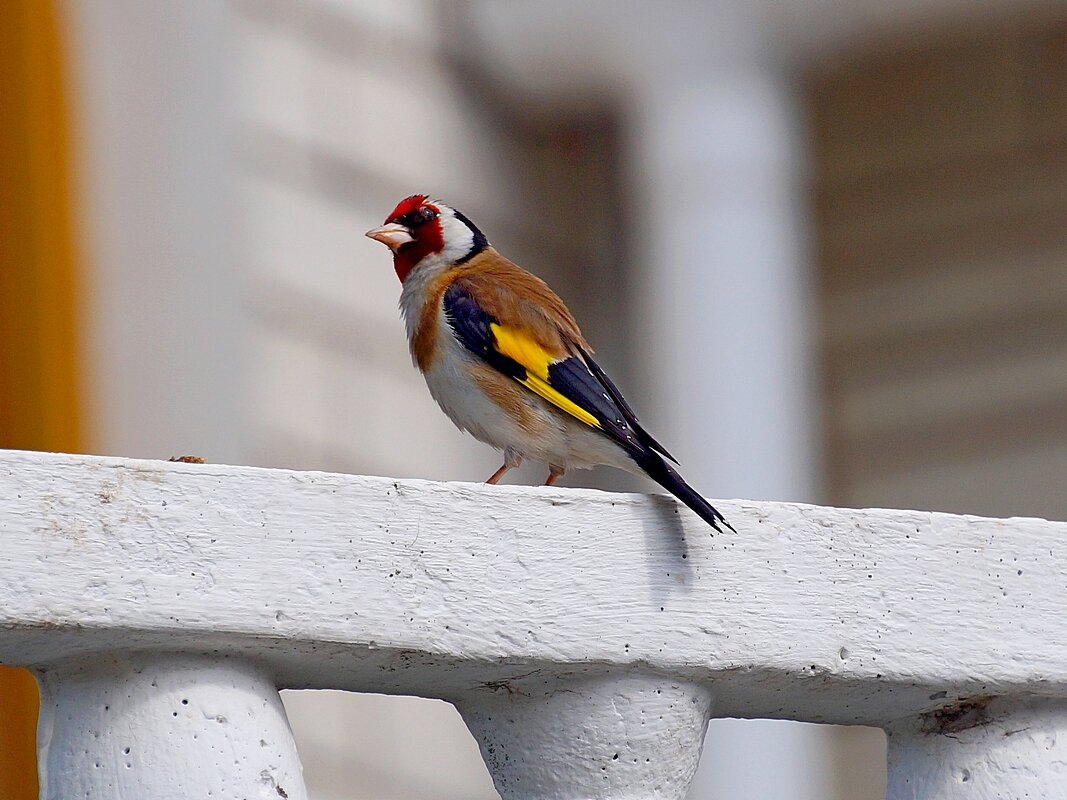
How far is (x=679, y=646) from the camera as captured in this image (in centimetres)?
168

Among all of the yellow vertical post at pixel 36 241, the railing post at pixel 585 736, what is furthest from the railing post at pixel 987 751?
the yellow vertical post at pixel 36 241

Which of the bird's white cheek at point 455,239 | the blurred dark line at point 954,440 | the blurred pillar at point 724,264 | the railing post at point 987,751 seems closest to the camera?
the railing post at point 987,751

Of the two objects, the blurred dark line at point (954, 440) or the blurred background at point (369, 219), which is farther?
the blurred dark line at point (954, 440)

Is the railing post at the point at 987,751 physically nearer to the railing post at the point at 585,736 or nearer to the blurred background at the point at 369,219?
the railing post at the point at 585,736

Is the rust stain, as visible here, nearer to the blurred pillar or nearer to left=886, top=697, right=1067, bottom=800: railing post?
left=886, top=697, right=1067, bottom=800: railing post

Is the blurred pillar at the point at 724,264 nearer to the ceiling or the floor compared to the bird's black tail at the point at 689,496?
nearer to the ceiling

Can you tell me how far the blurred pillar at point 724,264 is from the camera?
4.68m

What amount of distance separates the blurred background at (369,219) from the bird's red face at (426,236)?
1288 mm

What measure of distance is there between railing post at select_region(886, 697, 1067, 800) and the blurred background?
2.60 m

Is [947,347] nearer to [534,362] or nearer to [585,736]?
[534,362]

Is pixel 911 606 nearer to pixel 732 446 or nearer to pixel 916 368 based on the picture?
pixel 732 446

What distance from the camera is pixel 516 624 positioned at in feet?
5.27

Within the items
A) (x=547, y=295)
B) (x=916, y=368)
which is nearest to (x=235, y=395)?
(x=547, y=295)

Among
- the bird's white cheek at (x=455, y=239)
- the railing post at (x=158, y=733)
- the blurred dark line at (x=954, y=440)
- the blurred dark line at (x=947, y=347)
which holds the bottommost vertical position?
the railing post at (x=158, y=733)
